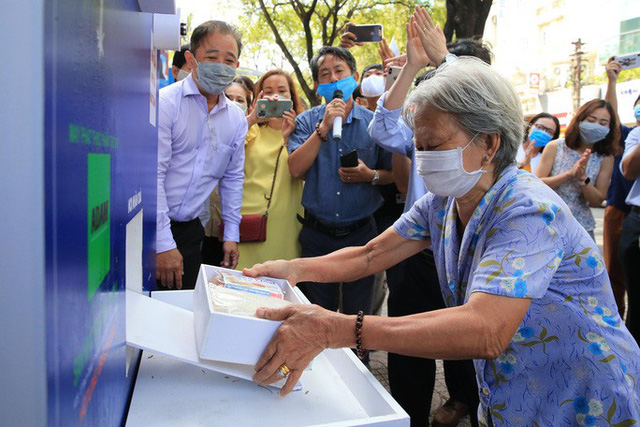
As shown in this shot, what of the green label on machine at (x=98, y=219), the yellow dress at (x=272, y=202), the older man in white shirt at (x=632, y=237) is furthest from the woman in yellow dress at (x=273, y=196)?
the green label on machine at (x=98, y=219)

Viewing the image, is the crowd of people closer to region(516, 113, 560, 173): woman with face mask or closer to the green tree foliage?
region(516, 113, 560, 173): woman with face mask

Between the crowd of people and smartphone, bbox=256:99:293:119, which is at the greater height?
smartphone, bbox=256:99:293:119

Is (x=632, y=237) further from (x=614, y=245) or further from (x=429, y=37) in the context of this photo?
(x=429, y=37)

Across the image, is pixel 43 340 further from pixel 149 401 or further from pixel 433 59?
pixel 433 59

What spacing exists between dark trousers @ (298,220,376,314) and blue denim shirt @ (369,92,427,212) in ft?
1.39

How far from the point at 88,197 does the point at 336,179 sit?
2488 mm

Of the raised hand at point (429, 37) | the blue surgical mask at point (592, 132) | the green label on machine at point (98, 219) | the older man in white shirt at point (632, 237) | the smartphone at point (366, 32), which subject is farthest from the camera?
the blue surgical mask at point (592, 132)

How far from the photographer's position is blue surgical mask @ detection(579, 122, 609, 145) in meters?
3.95

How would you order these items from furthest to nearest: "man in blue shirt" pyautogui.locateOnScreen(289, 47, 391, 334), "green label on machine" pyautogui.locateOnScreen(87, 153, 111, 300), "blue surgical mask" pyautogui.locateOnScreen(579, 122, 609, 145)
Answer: "blue surgical mask" pyautogui.locateOnScreen(579, 122, 609, 145) → "man in blue shirt" pyautogui.locateOnScreen(289, 47, 391, 334) → "green label on machine" pyautogui.locateOnScreen(87, 153, 111, 300)

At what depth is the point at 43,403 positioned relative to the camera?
24.1 inches

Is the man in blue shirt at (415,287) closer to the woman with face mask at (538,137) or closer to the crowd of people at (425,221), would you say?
the crowd of people at (425,221)

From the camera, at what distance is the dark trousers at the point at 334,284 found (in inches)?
127

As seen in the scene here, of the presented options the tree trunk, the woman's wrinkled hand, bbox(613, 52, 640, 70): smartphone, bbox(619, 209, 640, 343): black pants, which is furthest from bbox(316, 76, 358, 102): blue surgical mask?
the tree trunk

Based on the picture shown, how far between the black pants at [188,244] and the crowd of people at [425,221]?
0.01m
